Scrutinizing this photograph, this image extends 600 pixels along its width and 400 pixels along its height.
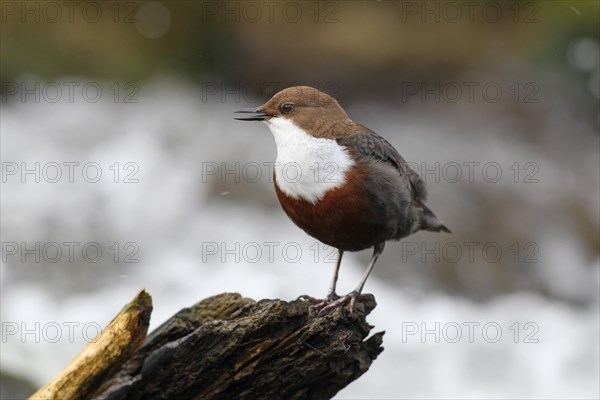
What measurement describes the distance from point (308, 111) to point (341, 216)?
2.20ft

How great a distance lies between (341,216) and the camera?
480cm

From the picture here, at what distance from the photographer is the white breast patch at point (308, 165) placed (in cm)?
479

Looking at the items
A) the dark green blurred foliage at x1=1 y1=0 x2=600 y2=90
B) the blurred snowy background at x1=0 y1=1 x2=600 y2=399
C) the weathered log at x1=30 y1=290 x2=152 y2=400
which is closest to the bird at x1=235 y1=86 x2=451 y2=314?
the weathered log at x1=30 y1=290 x2=152 y2=400

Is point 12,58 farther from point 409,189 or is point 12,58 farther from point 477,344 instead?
point 409,189

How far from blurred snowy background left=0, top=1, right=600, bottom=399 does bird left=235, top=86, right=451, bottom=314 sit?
4.00 metres

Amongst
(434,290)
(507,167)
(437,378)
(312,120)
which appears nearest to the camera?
(312,120)

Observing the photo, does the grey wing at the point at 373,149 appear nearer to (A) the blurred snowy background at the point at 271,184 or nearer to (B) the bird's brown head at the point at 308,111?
(B) the bird's brown head at the point at 308,111

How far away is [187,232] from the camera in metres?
10.1

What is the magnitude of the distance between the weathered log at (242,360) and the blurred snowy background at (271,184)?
390 cm

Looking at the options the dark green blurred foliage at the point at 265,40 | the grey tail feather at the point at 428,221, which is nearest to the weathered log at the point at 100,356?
the grey tail feather at the point at 428,221

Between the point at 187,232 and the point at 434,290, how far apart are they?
2.98 meters

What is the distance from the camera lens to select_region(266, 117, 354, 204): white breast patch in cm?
479

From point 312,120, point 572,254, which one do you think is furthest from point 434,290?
point 312,120

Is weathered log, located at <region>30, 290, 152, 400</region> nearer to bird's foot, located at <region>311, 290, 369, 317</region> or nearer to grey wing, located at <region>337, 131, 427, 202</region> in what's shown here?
bird's foot, located at <region>311, 290, 369, 317</region>
